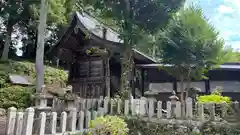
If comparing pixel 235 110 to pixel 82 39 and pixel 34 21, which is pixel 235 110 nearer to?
pixel 82 39

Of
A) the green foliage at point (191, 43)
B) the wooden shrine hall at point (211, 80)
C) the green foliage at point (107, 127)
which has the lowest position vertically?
the green foliage at point (107, 127)

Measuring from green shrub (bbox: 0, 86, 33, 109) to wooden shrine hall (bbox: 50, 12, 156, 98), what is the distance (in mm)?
2982

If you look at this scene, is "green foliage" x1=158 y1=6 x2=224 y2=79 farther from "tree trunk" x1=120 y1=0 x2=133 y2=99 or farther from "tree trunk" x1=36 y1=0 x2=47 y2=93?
"tree trunk" x1=36 y1=0 x2=47 y2=93

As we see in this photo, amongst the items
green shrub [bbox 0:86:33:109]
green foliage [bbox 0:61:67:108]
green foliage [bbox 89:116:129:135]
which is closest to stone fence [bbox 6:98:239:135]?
green foliage [bbox 89:116:129:135]

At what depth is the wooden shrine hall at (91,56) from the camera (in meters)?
11.6

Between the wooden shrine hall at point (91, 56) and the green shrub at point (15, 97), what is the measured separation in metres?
2.98

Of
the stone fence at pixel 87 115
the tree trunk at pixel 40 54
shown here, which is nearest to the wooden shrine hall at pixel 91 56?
the tree trunk at pixel 40 54

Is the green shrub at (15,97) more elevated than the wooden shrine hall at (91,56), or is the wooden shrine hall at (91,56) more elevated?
the wooden shrine hall at (91,56)

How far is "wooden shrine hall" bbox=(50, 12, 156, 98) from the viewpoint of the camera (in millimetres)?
11625

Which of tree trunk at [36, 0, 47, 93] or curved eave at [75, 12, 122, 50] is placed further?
tree trunk at [36, 0, 47, 93]

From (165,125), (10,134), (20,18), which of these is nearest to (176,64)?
(165,125)

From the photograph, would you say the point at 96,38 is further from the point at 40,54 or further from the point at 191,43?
the point at 191,43

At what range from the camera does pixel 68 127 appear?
21.8 feet

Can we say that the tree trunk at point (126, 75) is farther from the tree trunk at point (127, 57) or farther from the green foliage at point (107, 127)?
the green foliage at point (107, 127)
